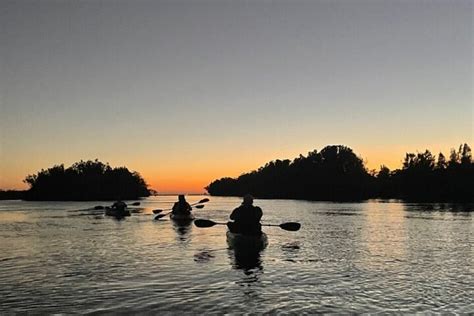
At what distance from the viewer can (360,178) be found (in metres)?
155

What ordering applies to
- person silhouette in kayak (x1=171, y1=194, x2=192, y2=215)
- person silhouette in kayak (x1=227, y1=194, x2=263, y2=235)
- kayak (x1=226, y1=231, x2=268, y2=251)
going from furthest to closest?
person silhouette in kayak (x1=171, y1=194, x2=192, y2=215)
person silhouette in kayak (x1=227, y1=194, x2=263, y2=235)
kayak (x1=226, y1=231, x2=268, y2=251)

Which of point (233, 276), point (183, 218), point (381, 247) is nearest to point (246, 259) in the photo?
point (233, 276)

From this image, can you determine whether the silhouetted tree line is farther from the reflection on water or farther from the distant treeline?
the reflection on water

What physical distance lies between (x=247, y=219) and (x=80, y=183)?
490 feet

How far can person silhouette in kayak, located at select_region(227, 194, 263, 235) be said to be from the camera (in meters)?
24.8

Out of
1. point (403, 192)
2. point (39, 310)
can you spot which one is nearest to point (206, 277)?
point (39, 310)

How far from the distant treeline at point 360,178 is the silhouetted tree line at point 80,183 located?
58841 millimetres

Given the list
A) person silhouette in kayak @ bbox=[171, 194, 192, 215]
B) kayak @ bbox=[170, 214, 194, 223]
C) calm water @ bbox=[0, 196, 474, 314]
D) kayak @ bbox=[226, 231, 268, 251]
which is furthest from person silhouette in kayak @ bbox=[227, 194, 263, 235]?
person silhouette in kayak @ bbox=[171, 194, 192, 215]

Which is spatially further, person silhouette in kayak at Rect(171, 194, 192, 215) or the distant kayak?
person silhouette in kayak at Rect(171, 194, 192, 215)

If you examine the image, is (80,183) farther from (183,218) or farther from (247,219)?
(247,219)

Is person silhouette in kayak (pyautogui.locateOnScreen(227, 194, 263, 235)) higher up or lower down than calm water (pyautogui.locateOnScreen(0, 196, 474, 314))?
higher up

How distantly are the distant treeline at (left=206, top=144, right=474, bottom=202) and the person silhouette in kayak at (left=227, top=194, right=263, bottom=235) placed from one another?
328 ft

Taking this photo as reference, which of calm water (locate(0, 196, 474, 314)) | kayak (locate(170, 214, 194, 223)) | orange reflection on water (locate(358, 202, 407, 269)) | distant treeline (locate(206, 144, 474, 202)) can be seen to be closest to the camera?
calm water (locate(0, 196, 474, 314))

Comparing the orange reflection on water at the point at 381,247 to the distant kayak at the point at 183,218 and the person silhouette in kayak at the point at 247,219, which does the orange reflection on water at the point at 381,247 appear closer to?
the person silhouette in kayak at the point at 247,219
